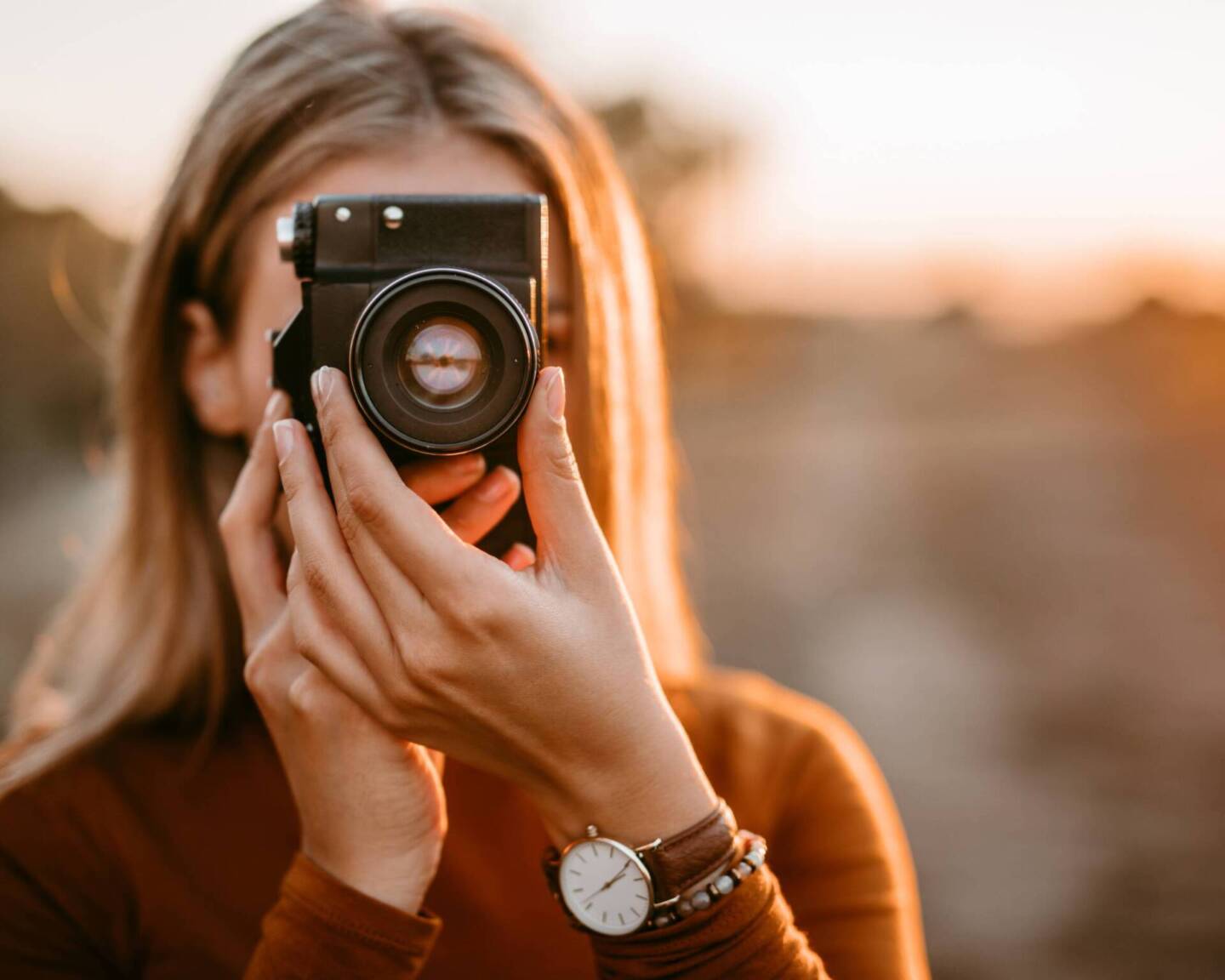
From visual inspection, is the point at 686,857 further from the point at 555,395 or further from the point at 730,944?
the point at 555,395

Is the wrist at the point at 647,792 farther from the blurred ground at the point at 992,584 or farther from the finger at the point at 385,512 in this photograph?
the blurred ground at the point at 992,584

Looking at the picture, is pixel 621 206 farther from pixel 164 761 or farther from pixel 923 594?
pixel 923 594

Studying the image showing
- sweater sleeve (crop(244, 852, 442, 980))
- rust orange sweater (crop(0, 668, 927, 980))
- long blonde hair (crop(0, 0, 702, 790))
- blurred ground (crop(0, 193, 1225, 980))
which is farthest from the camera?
blurred ground (crop(0, 193, 1225, 980))

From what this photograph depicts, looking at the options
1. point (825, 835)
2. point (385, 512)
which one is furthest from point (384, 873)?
point (825, 835)

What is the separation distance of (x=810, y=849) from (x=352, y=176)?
108 cm

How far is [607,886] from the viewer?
103 cm

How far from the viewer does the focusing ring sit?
1181 millimetres

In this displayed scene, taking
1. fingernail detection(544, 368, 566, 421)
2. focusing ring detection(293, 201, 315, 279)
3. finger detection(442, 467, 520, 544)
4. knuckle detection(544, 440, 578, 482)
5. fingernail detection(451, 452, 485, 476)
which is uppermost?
focusing ring detection(293, 201, 315, 279)

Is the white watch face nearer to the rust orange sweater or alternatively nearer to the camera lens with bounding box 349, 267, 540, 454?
the rust orange sweater

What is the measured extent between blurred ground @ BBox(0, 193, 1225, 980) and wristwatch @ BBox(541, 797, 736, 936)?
147 centimetres

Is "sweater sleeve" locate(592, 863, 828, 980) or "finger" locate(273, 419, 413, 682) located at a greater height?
"finger" locate(273, 419, 413, 682)

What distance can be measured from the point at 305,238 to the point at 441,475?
12.4 inches

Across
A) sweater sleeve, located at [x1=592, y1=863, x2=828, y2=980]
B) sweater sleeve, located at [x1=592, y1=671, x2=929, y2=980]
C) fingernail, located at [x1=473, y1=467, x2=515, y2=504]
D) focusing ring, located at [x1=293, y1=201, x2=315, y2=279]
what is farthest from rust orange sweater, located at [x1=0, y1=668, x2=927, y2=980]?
focusing ring, located at [x1=293, y1=201, x2=315, y2=279]

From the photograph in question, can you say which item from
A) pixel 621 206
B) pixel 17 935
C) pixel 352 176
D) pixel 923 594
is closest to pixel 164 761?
pixel 17 935
